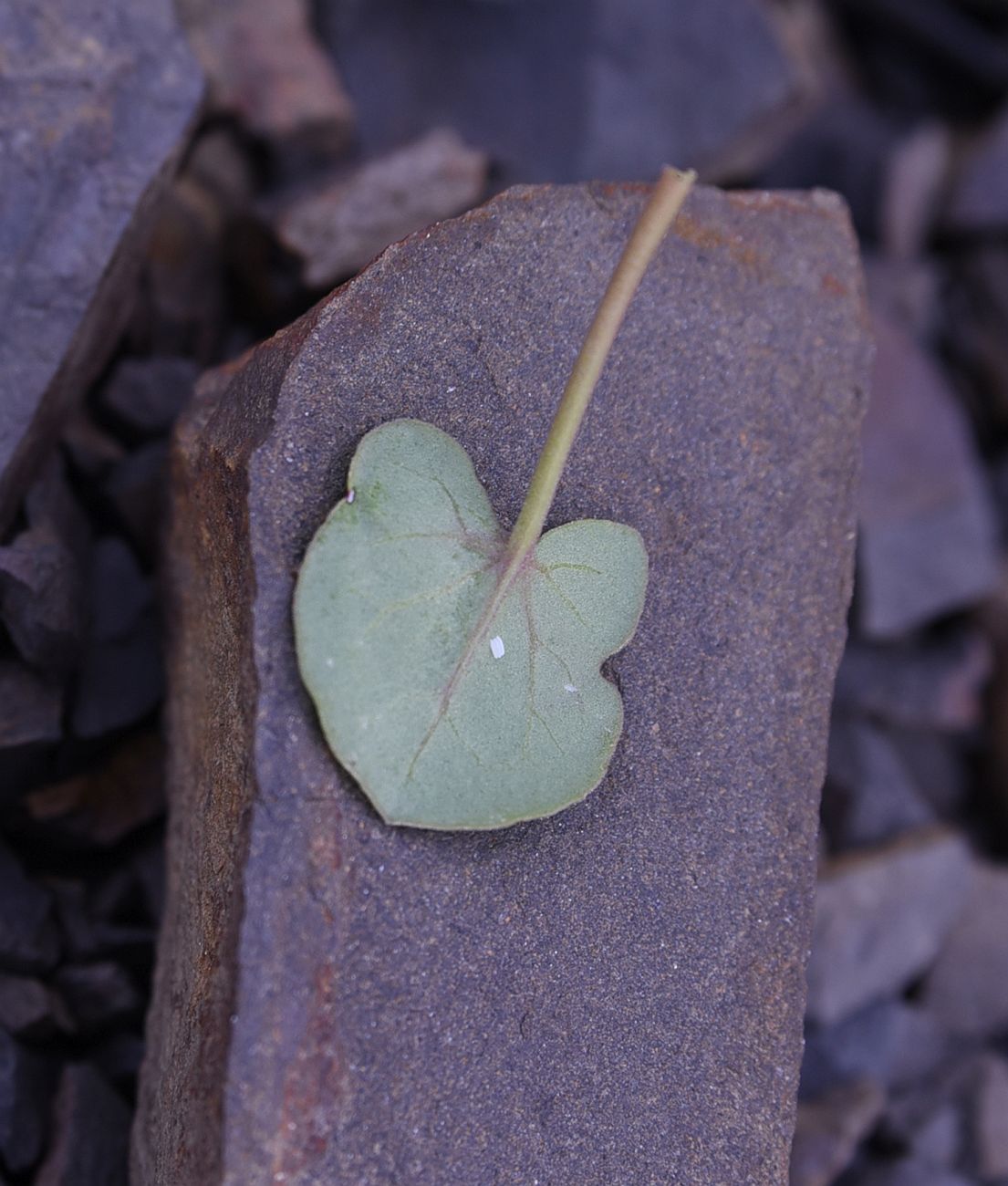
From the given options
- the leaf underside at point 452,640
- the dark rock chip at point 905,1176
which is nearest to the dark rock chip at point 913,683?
the dark rock chip at point 905,1176

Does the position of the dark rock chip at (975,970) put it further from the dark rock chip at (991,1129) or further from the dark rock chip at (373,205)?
the dark rock chip at (373,205)

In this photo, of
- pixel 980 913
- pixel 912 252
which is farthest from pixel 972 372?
pixel 980 913

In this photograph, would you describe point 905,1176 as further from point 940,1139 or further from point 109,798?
point 109,798

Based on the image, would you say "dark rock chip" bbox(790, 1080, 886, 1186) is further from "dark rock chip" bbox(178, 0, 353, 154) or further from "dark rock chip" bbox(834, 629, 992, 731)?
"dark rock chip" bbox(178, 0, 353, 154)

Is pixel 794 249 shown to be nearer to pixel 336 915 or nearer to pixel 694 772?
pixel 694 772

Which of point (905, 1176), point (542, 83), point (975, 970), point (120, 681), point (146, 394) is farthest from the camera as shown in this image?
point (975, 970)

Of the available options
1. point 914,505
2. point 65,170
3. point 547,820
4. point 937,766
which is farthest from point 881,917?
point 65,170

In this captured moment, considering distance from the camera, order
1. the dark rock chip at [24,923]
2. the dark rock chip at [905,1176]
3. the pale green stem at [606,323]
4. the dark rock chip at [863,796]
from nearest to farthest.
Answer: the pale green stem at [606,323], the dark rock chip at [24,923], the dark rock chip at [905,1176], the dark rock chip at [863,796]
